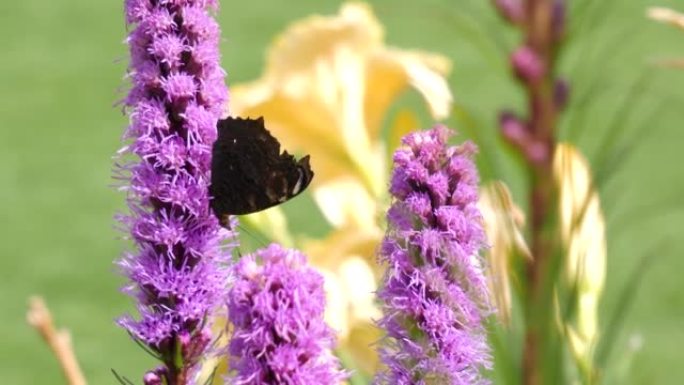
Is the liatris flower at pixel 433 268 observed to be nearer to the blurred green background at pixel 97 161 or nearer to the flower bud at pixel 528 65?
the flower bud at pixel 528 65

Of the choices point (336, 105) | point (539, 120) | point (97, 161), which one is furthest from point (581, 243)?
point (97, 161)

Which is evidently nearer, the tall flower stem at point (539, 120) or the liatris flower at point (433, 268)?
the tall flower stem at point (539, 120)

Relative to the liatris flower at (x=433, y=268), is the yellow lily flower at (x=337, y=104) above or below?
above

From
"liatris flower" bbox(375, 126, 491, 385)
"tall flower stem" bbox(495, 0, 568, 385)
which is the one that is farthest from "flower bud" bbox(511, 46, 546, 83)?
"liatris flower" bbox(375, 126, 491, 385)

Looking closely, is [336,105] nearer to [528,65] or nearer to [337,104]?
[337,104]

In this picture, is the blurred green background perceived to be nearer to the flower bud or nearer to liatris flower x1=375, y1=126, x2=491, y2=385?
liatris flower x1=375, y1=126, x2=491, y2=385

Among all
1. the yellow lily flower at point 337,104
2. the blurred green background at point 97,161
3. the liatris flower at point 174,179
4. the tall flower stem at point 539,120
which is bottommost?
the tall flower stem at point 539,120

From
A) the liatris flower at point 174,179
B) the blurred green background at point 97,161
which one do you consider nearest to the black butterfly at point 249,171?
the liatris flower at point 174,179

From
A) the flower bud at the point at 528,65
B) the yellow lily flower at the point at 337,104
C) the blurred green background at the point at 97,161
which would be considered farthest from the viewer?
the blurred green background at the point at 97,161
